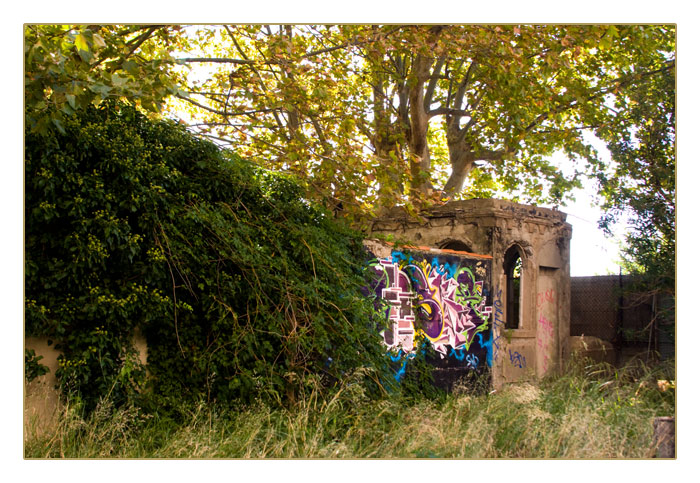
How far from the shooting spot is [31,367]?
5.39 metres

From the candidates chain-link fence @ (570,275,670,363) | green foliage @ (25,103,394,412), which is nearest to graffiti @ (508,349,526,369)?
chain-link fence @ (570,275,670,363)

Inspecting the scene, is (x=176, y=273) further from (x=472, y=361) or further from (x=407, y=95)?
(x=407, y=95)

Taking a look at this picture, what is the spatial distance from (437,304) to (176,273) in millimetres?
4253

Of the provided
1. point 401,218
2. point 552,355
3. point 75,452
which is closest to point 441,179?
point 401,218

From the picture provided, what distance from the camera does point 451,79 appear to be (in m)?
13.7

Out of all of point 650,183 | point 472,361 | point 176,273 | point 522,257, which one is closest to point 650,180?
point 650,183

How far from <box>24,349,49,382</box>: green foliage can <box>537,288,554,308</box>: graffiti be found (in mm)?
8457

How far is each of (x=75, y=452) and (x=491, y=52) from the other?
282 inches

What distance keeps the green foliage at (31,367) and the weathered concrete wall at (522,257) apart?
252 inches

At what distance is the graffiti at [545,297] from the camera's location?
1161 cm

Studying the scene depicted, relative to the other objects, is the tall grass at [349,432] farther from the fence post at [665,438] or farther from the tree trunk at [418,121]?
the tree trunk at [418,121]

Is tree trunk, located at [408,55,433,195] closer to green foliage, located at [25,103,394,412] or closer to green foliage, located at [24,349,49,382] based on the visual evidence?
green foliage, located at [25,103,394,412]

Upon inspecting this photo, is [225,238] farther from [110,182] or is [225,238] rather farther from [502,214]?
[502,214]

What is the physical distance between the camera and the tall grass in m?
5.21
